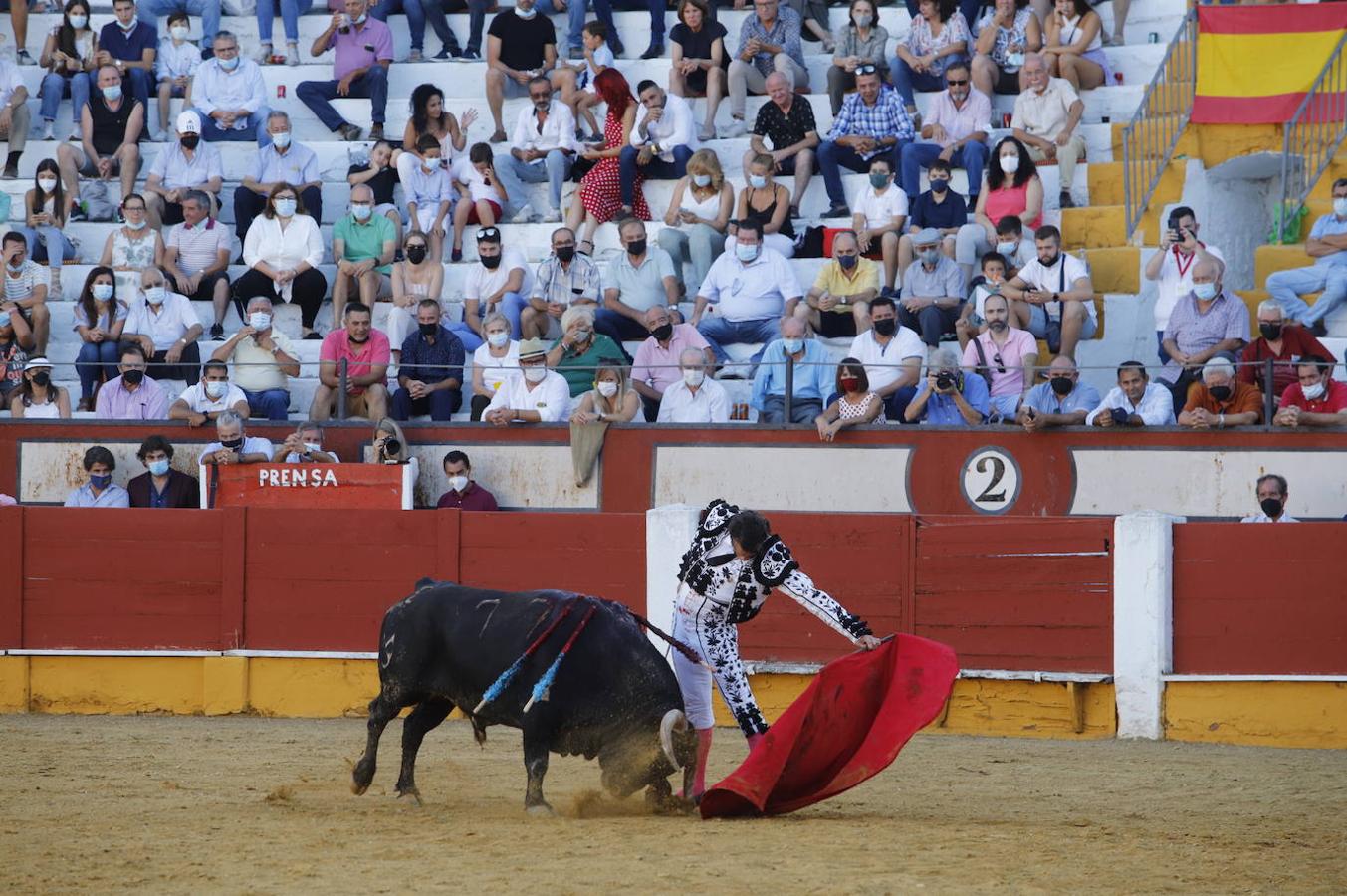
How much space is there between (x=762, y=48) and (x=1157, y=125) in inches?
107

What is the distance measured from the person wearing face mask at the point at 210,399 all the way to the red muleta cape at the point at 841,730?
553cm

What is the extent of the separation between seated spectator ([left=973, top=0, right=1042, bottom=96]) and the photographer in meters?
2.76

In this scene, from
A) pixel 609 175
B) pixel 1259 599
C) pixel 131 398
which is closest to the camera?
pixel 1259 599

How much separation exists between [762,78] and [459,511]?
448 cm

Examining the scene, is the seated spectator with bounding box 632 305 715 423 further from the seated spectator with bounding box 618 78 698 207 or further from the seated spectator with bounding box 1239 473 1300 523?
the seated spectator with bounding box 1239 473 1300 523

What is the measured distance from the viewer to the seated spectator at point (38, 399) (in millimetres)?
11727

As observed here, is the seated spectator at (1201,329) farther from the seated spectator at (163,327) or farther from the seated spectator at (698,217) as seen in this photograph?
the seated spectator at (163,327)

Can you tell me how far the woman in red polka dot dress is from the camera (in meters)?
13.0

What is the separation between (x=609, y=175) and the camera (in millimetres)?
13023

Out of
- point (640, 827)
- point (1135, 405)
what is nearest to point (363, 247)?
point (1135, 405)

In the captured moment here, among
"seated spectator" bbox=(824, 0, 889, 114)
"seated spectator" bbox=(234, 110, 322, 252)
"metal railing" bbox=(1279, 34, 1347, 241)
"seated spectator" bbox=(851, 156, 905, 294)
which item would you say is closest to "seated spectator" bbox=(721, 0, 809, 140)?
"seated spectator" bbox=(824, 0, 889, 114)

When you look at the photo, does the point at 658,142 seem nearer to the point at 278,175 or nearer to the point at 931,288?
the point at 931,288

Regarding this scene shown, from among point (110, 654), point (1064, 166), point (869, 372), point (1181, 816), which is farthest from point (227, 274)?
point (1181, 816)

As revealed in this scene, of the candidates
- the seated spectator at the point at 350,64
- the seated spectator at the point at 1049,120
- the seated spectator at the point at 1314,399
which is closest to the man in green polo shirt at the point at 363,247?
the seated spectator at the point at 350,64
